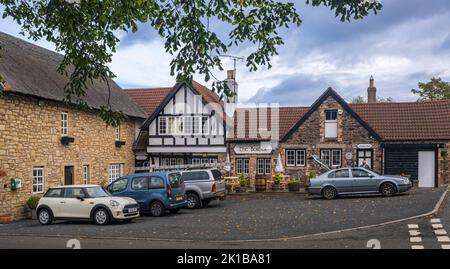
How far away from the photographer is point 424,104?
3222 centimetres

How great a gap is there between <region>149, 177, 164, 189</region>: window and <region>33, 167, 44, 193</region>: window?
598 centimetres

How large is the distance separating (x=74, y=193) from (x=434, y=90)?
4026 centimetres

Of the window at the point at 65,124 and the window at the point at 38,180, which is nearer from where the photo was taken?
the window at the point at 38,180

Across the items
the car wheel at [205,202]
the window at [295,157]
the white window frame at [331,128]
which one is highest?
the white window frame at [331,128]

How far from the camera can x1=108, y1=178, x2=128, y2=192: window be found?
19.6 meters

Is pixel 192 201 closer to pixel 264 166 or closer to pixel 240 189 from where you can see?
pixel 240 189

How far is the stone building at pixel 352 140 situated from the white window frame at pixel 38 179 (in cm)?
1262

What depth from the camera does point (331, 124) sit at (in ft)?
101

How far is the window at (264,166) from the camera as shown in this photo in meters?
31.3

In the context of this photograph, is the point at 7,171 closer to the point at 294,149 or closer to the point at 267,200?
the point at 267,200

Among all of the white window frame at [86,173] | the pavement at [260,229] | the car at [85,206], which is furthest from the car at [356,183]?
the white window frame at [86,173]

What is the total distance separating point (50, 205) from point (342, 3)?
41.6ft

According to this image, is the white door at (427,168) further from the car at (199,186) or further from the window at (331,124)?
the car at (199,186)

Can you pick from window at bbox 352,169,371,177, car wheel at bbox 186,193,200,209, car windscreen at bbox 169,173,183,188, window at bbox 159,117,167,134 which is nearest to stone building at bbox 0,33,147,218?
window at bbox 159,117,167,134
